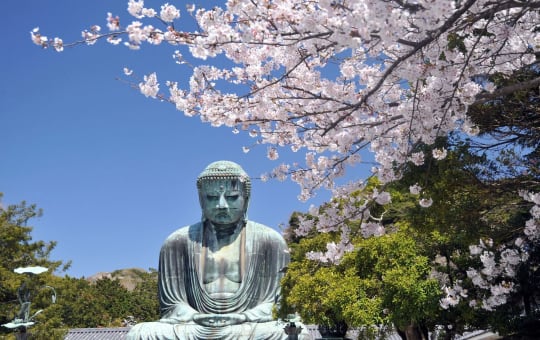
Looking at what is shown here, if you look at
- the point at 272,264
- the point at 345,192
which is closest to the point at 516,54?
the point at 345,192

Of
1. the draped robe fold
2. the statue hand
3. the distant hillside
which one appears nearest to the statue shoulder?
the draped robe fold

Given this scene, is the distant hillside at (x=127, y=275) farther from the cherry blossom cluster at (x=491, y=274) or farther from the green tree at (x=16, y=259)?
the cherry blossom cluster at (x=491, y=274)

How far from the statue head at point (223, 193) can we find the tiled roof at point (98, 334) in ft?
48.7

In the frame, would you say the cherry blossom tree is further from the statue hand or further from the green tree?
the green tree

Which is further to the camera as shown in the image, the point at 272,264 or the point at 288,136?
the point at 272,264

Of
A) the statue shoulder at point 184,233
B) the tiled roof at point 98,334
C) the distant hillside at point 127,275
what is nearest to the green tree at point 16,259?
the tiled roof at point 98,334

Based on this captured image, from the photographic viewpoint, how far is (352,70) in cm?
638

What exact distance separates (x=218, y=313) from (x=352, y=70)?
5.68 metres

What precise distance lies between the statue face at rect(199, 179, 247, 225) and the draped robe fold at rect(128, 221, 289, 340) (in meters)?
0.44

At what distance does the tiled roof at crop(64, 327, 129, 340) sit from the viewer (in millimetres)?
24391

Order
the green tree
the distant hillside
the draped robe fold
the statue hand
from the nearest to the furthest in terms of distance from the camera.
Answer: the draped robe fold < the statue hand < the green tree < the distant hillside

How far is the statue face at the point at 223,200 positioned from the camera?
11.1 meters

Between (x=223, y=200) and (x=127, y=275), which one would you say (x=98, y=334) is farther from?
(x=127, y=275)

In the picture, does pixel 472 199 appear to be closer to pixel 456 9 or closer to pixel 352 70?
pixel 352 70
